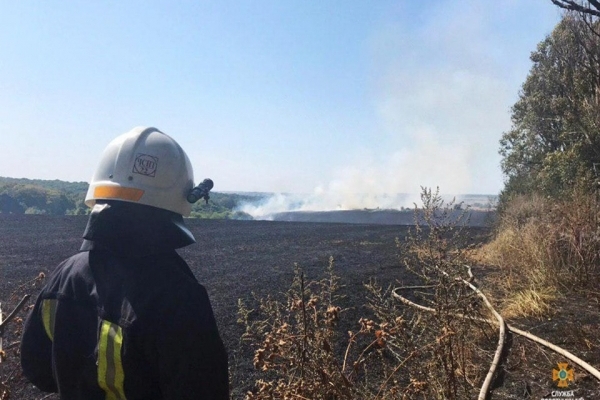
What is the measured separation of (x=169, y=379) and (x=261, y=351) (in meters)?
0.91

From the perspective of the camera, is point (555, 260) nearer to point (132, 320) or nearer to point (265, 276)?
point (265, 276)

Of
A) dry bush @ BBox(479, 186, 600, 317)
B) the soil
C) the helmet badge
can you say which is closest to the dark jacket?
the helmet badge

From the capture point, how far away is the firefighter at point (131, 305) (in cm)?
140

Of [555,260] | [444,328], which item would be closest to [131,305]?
[444,328]

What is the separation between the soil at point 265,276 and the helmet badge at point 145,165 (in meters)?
1.87

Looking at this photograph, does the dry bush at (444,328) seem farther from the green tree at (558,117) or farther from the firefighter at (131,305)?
the green tree at (558,117)

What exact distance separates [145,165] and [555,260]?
25.8ft

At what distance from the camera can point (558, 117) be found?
19.9 m

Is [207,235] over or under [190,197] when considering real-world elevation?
under

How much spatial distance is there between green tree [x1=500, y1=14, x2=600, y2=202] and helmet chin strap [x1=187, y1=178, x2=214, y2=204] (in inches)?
391

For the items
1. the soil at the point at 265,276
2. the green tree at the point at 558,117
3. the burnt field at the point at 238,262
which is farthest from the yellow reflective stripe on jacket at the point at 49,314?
the green tree at the point at 558,117

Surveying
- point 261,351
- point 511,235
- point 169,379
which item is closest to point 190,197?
point 169,379

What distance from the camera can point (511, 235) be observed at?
1098cm

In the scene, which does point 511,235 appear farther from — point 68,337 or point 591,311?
point 68,337
